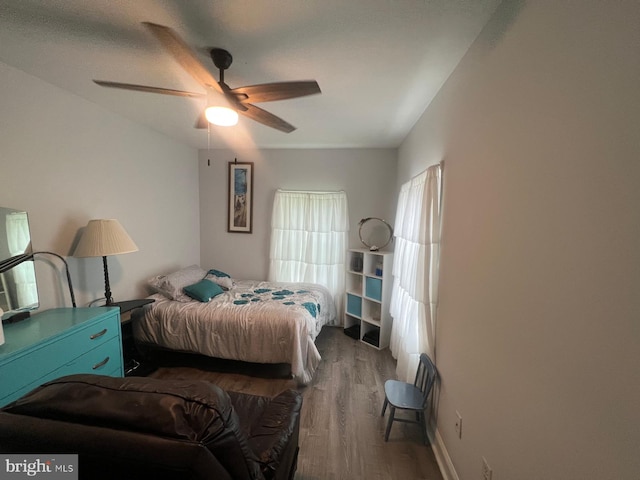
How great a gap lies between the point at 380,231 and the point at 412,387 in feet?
6.94

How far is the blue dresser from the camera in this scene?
4.39 feet

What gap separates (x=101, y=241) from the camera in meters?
2.17

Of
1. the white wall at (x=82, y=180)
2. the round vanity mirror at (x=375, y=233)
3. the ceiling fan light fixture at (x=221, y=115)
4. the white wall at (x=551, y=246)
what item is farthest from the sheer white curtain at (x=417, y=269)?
the white wall at (x=82, y=180)

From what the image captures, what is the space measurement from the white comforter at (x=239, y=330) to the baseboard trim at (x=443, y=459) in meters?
1.11

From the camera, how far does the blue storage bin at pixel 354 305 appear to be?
3463mm

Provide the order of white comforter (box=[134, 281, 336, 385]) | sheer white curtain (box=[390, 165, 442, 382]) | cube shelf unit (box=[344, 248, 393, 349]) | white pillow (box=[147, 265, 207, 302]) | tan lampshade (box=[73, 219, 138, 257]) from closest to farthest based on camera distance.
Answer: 1. sheer white curtain (box=[390, 165, 442, 382])
2. tan lampshade (box=[73, 219, 138, 257])
3. white comforter (box=[134, 281, 336, 385])
4. white pillow (box=[147, 265, 207, 302])
5. cube shelf unit (box=[344, 248, 393, 349])

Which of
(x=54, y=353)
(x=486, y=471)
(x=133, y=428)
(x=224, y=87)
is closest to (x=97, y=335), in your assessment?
(x=54, y=353)

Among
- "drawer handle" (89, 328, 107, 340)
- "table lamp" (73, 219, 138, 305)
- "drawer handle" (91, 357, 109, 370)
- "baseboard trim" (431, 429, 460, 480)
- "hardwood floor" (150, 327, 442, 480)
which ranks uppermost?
"table lamp" (73, 219, 138, 305)

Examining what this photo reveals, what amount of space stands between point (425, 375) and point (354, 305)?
1.64m

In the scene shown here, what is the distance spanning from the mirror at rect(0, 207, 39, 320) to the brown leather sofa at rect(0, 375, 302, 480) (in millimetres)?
1551

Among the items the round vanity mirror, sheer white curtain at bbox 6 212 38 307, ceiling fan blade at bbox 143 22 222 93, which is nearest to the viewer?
ceiling fan blade at bbox 143 22 222 93

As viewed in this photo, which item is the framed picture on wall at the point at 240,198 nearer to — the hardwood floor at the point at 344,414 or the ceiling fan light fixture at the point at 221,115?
the hardwood floor at the point at 344,414

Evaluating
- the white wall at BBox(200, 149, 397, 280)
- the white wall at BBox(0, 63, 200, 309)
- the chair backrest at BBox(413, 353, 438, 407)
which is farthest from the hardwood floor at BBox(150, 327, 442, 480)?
the white wall at BBox(200, 149, 397, 280)

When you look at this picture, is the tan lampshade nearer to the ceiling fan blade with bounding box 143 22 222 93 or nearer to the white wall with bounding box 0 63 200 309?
the white wall with bounding box 0 63 200 309
